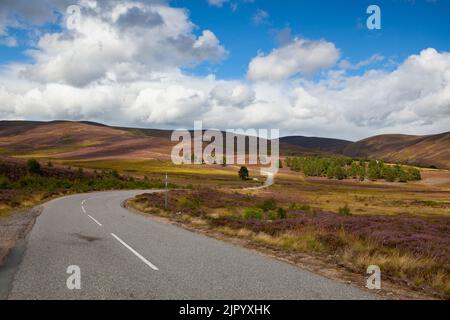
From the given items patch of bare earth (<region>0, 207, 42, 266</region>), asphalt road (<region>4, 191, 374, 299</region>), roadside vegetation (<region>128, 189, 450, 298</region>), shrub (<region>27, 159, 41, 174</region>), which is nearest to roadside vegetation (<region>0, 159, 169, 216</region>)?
shrub (<region>27, 159, 41, 174</region>)

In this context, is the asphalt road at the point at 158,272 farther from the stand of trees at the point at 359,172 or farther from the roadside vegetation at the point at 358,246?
the stand of trees at the point at 359,172

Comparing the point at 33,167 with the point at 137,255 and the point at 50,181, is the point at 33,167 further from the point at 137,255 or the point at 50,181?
the point at 137,255

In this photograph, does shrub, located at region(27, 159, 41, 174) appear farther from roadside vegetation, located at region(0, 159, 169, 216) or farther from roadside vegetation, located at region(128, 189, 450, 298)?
roadside vegetation, located at region(128, 189, 450, 298)

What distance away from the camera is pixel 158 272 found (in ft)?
31.6

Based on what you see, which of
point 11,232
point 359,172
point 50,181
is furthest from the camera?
point 359,172

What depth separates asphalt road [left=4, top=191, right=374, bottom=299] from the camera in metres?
7.95

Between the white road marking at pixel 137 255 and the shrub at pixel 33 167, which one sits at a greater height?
the shrub at pixel 33 167

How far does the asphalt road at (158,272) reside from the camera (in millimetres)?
7949

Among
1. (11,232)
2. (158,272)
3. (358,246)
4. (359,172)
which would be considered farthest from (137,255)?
(359,172)

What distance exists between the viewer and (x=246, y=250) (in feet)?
43.6

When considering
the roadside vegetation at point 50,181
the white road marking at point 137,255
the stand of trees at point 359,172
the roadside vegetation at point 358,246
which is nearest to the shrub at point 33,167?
the roadside vegetation at point 50,181

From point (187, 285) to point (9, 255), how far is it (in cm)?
644
